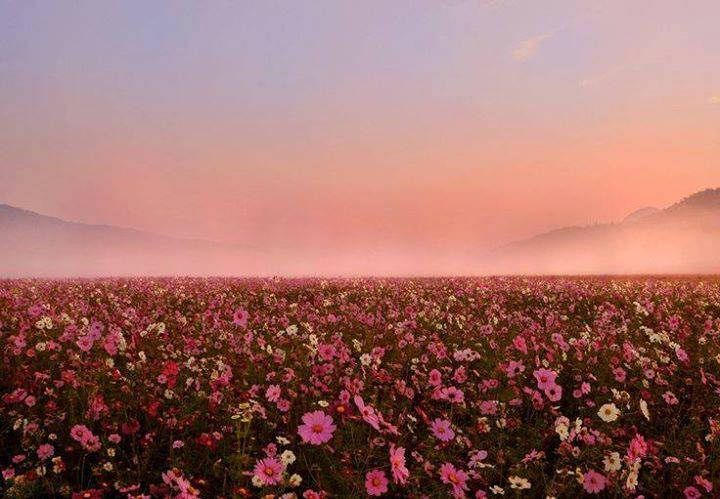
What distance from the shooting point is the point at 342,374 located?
642 cm

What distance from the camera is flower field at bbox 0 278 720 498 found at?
3842 millimetres

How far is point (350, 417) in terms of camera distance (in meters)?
3.25

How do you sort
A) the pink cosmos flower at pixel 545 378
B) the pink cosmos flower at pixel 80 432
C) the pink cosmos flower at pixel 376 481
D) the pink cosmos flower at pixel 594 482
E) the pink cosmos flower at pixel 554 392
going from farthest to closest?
the pink cosmos flower at pixel 554 392
the pink cosmos flower at pixel 545 378
the pink cosmos flower at pixel 80 432
the pink cosmos flower at pixel 594 482
the pink cosmos flower at pixel 376 481

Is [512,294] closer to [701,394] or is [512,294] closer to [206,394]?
[701,394]

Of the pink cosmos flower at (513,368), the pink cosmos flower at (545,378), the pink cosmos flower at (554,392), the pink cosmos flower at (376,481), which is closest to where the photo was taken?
the pink cosmos flower at (376,481)

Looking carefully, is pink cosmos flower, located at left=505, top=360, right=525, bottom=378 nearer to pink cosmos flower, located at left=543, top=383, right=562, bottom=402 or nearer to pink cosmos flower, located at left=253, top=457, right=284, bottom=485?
pink cosmos flower, located at left=543, top=383, right=562, bottom=402

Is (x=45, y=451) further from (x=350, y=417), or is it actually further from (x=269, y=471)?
(x=350, y=417)

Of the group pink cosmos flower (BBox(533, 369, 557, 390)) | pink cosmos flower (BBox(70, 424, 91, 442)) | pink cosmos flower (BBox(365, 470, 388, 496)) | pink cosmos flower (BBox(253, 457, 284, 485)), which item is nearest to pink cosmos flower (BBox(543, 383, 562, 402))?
pink cosmos flower (BBox(533, 369, 557, 390))

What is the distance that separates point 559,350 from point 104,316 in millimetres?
7815

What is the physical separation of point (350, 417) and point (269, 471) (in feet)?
1.64

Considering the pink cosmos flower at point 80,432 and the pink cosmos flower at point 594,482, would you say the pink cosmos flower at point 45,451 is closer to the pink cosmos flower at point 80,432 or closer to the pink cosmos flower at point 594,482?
the pink cosmos flower at point 80,432

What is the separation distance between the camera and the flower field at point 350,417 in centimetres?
384

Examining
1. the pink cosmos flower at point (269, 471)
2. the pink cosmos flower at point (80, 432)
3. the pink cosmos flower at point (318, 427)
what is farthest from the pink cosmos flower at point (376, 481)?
the pink cosmos flower at point (80, 432)

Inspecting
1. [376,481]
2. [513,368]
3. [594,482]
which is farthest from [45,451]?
[513,368]
